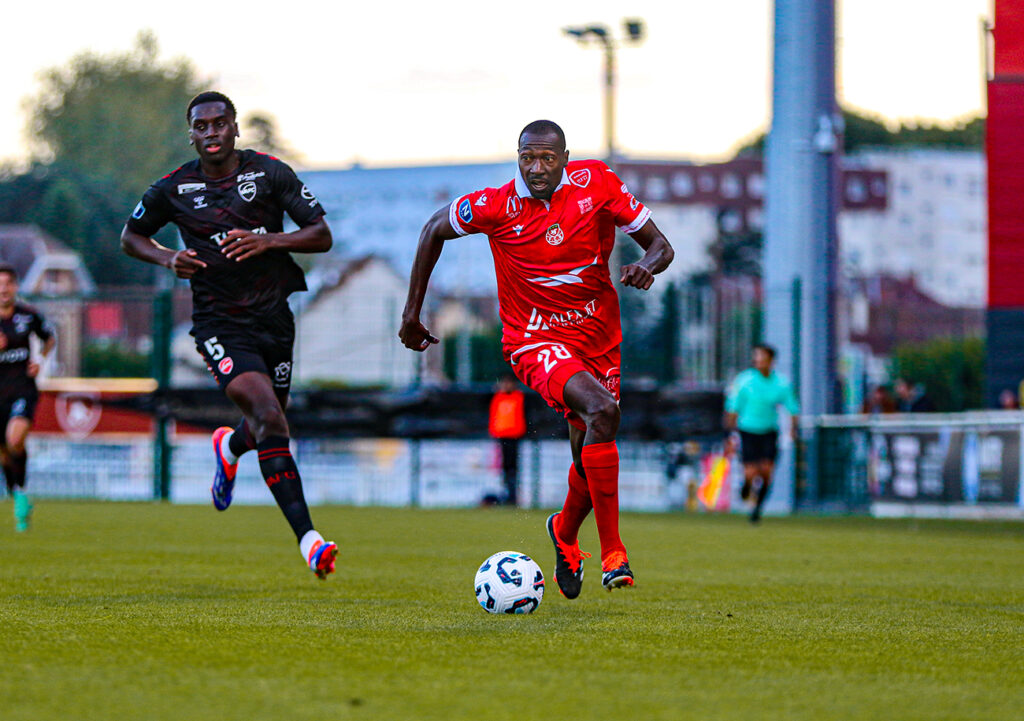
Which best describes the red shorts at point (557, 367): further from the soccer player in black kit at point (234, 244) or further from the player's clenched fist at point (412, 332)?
the soccer player in black kit at point (234, 244)

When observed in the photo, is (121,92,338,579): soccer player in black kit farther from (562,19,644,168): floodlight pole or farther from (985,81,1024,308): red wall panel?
(562,19,644,168): floodlight pole

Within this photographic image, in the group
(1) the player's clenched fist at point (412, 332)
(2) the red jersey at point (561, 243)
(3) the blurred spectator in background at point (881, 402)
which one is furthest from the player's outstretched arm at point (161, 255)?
(3) the blurred spectator in background at point (881, 402)

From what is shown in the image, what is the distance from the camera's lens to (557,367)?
23.8ft

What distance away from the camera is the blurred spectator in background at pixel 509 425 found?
22.8 metres

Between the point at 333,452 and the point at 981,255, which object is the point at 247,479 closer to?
the point at 333,452

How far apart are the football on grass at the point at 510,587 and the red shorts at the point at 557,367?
86 centimetres

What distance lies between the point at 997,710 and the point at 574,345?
3462mm

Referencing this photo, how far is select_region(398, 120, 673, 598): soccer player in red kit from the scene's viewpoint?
720 centimetres

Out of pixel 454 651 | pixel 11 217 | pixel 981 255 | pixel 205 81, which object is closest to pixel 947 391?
pixel 454 651

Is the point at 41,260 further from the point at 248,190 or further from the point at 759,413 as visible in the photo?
the point at 248,190

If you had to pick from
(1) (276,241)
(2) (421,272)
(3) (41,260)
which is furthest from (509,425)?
(3) (41,260)

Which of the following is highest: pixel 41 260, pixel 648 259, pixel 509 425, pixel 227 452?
pixel 41 260

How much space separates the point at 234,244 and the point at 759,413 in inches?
456

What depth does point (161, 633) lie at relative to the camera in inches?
224
